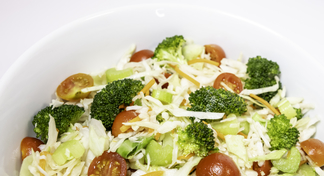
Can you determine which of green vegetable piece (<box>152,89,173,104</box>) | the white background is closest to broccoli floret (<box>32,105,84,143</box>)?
the white background

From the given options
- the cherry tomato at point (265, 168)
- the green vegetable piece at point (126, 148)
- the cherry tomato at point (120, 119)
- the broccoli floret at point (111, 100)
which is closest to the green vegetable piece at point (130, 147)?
the green vegetable piece at point (126, 148)

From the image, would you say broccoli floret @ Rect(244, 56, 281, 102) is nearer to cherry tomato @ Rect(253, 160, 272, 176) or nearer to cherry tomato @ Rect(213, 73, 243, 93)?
cherry tomato @ Rect(213, 73, 243, 93)

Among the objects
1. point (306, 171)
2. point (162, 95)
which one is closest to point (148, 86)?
point (162, 95)

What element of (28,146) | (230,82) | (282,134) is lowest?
(282,134)

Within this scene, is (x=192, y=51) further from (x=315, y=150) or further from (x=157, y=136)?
(x=315, y=150)

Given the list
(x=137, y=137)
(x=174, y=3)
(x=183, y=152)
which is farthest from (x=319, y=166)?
(x=174, y=3)

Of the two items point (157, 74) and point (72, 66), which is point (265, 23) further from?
point (72, 66)
